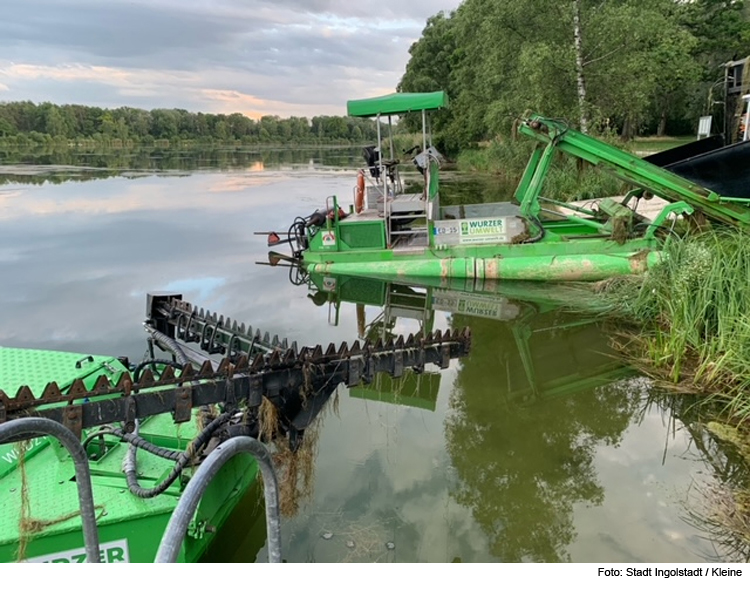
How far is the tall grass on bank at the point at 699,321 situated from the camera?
198 inches

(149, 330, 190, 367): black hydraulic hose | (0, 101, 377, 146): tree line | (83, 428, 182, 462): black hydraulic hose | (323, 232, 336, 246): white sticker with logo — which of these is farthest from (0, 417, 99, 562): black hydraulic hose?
(0, 101, 377, 146): tree line

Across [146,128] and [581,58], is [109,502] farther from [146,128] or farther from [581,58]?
[146,128]

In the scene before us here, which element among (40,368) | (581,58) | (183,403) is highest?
(581,58)

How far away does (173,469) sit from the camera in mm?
3025

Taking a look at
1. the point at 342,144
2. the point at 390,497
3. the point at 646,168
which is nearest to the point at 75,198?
the point at 646,168

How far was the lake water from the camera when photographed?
3670mm

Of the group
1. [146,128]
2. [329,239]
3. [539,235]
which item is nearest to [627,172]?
[539,235]

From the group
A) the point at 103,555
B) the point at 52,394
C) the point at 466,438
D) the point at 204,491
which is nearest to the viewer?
the point at 204,491

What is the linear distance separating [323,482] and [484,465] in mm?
1243

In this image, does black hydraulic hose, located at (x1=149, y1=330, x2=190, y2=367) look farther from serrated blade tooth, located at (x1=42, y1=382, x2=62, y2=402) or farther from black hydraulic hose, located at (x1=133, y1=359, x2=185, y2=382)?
serrated blade tooth, located at (x1=42, y1=382, x2=62, y2=402)

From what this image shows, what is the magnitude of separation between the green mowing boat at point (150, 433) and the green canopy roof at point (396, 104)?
6.16 metres

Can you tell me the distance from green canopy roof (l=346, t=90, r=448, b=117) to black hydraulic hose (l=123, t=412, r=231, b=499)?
7.09 m

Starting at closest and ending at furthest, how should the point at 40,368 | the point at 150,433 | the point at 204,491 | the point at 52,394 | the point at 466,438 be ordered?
the point at 204,491 < the point at 52,394 < the point at 150,433 < the point at 40,368 < the point at 466,438

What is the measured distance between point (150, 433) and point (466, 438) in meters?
2.53
